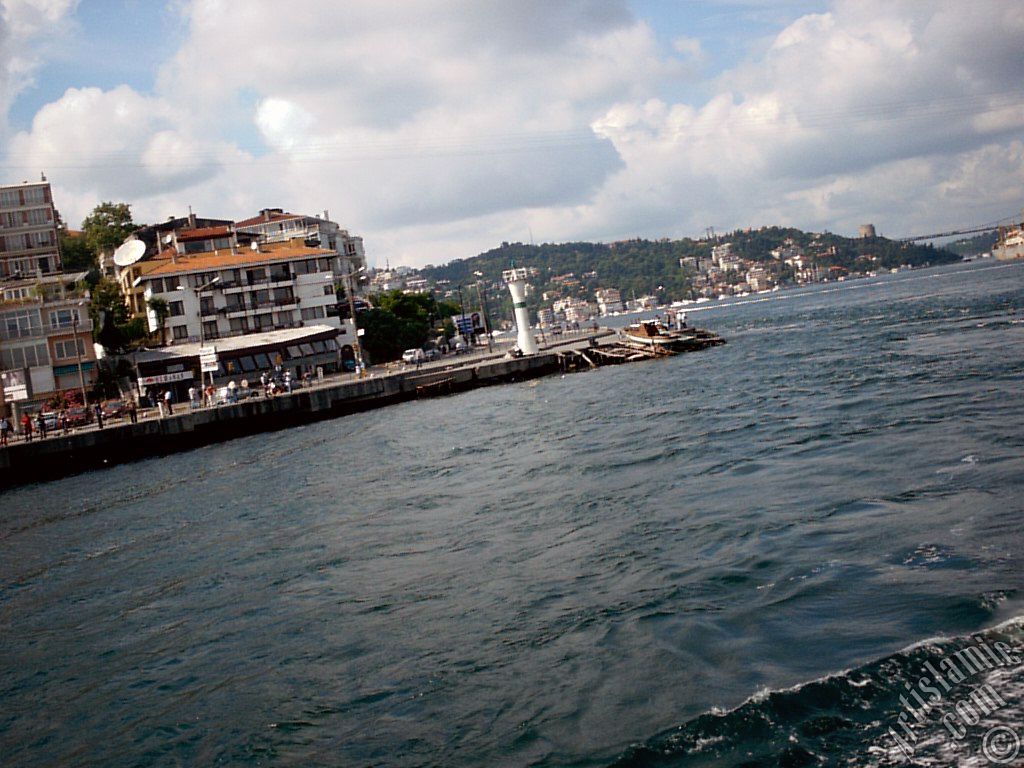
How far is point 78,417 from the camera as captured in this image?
50062mm

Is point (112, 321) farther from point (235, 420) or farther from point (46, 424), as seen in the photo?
point (235, 420)

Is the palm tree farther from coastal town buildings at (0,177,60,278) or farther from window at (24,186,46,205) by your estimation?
window at (24,186,46,205)

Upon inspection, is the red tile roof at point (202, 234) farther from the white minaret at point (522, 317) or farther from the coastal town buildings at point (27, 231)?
the white minaret at point (522, 317)

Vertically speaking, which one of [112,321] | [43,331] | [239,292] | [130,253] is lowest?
[43,331]

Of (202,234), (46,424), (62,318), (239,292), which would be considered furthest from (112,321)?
(202,234)

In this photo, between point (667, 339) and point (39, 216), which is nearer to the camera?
point (667, 339)

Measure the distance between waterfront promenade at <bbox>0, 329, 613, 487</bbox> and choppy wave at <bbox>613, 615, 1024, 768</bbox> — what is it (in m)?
42.1

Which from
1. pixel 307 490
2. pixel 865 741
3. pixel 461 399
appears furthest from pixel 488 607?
pixel 461 399

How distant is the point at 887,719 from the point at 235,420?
45.0 m

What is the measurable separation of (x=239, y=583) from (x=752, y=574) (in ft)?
31.3

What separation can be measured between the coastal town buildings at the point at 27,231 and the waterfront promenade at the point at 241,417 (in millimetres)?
39833

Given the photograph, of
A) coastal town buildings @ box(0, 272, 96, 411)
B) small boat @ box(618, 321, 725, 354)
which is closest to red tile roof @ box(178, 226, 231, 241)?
coastal town buildings @ box(0, 272, 96, 411)

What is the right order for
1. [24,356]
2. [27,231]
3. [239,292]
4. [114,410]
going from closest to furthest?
[114,410], [24,356], [239,292], [27,231]

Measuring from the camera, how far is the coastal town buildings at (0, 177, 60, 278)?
82.9 meters
